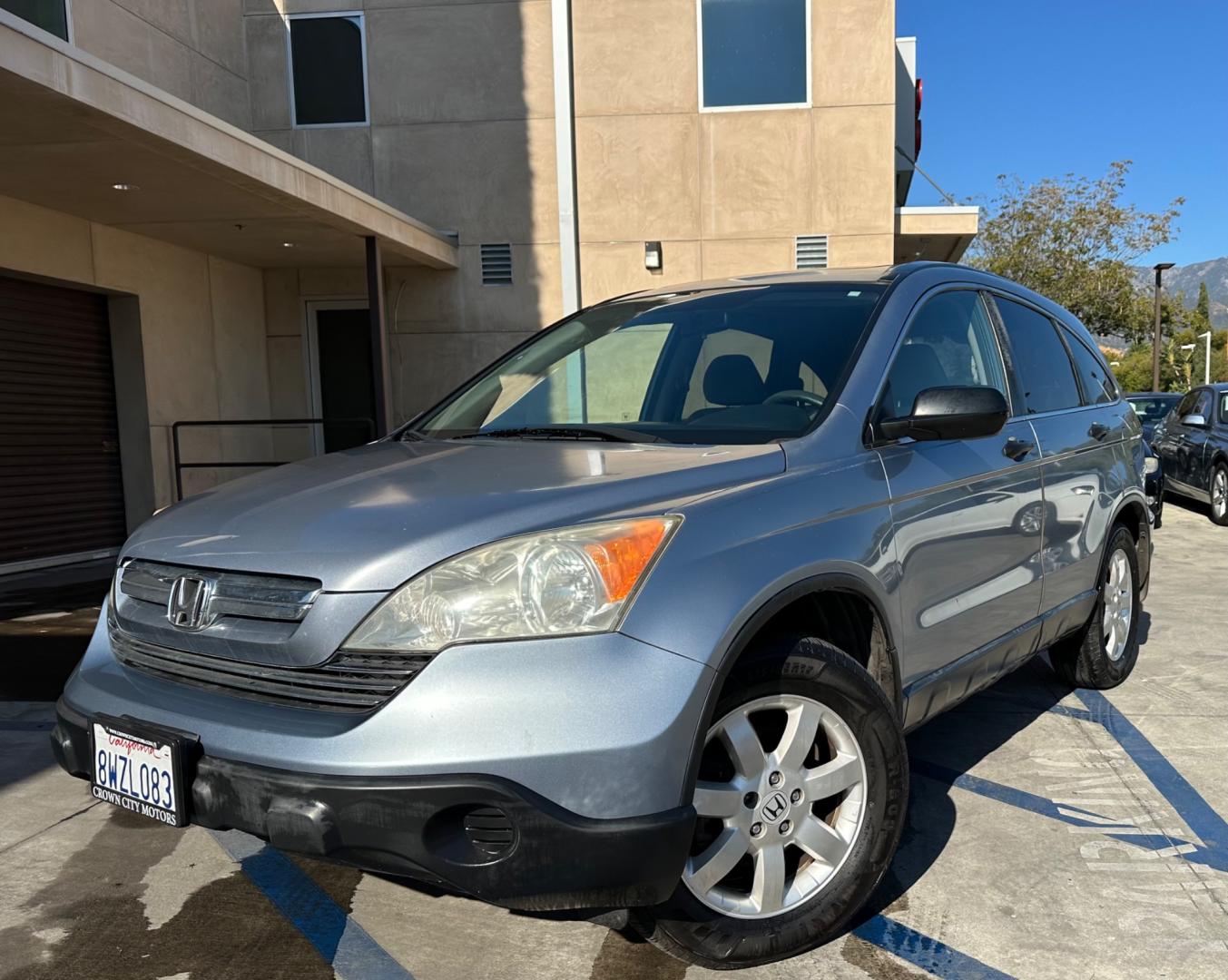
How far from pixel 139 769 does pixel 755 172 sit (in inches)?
434

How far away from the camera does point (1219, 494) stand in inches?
429

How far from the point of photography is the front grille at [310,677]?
2045 mm

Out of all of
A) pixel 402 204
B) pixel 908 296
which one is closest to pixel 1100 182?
pixel 402 204

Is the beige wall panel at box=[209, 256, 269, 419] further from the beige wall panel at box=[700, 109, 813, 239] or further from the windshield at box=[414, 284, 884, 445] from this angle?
the windshield at box=[414, 284, 884, 445]

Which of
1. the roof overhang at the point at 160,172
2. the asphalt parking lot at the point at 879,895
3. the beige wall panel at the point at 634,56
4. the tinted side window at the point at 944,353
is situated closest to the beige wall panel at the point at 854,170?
the beige wall panel at the point at 634,56

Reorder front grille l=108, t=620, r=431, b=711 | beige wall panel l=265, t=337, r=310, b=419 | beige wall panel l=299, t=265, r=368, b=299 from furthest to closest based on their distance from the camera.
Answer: beige wall panel l=265, t=337, r=310, b=419, beige wall panel l=299, t=265, r=368, b=299, front grille l=108, t=620, r=431, b=711

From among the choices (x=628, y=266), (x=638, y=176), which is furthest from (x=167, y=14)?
(x=628, y=266)

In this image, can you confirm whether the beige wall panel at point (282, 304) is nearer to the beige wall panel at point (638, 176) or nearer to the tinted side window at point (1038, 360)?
the beige wall panel at point (638, 176)

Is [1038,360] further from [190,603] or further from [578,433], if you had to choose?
[190,603]

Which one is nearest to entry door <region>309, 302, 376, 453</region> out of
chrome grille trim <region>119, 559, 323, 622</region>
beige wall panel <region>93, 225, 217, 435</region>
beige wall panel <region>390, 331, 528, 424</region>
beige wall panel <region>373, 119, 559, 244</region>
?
beige wall panel <region>390, 331, 528, 424</region>

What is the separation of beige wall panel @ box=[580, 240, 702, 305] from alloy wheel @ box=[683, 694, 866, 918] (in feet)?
33.1

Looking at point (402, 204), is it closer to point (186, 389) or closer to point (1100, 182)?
point (186, 389)

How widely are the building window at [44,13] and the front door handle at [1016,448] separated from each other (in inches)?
334

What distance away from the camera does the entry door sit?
41.0 ft
